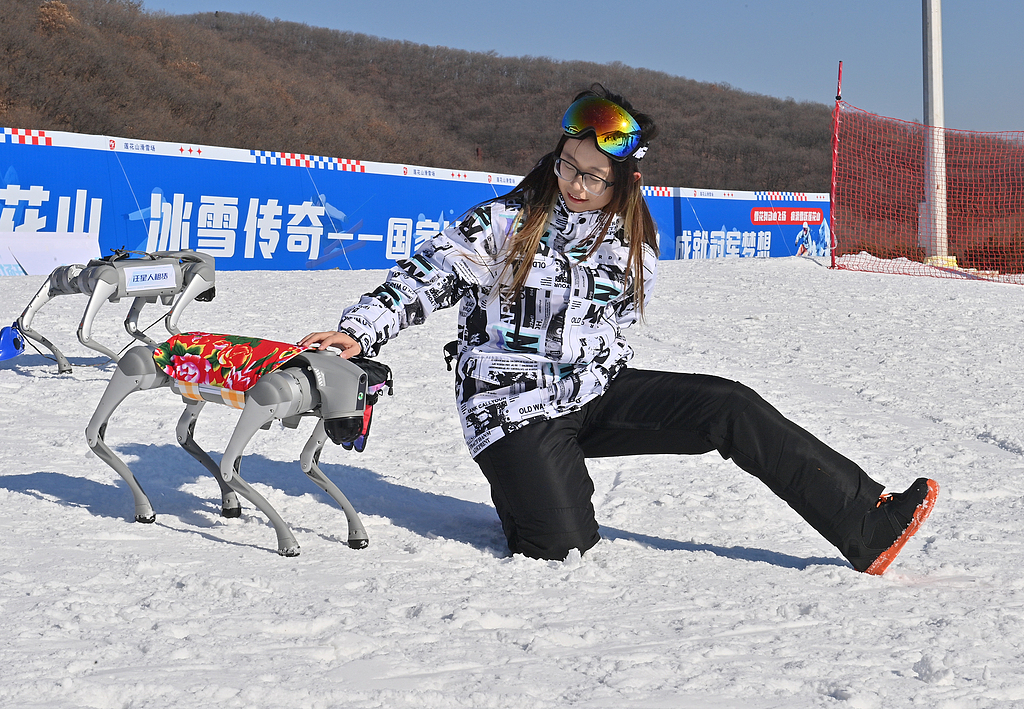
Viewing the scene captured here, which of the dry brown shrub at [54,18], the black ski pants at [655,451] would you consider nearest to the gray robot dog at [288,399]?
the black ski pants at [655,451]

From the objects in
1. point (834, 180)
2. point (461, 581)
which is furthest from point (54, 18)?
point (461, 581)

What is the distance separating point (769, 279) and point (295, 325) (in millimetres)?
4671

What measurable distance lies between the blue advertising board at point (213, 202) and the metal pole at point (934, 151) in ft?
17.5

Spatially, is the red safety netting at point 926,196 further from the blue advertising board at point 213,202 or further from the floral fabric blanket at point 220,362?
the floral fabric blanket at point 220,362

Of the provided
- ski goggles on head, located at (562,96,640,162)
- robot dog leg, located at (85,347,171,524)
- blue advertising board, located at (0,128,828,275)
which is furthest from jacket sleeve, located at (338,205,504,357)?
blue advertising board, located at (0,128,828,275)

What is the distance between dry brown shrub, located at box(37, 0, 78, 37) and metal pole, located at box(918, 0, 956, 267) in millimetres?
19126

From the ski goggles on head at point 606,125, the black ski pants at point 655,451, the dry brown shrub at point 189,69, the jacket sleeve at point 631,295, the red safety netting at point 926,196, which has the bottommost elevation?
the black ski pants at point 655,451

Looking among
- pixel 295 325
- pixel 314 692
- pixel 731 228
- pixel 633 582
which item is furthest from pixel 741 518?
pixel 731 228

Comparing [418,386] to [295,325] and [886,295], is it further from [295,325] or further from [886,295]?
[886,295]

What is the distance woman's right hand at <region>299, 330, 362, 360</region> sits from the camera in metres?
2.16

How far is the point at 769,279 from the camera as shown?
27.4 feet

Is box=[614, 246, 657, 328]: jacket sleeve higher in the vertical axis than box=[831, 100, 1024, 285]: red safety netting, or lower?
lower

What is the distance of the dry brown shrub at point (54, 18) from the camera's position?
2138cm

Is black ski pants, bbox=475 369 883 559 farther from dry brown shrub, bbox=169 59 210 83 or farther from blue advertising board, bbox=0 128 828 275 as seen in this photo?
dry brown shrub, bbox=169 59 210 83
